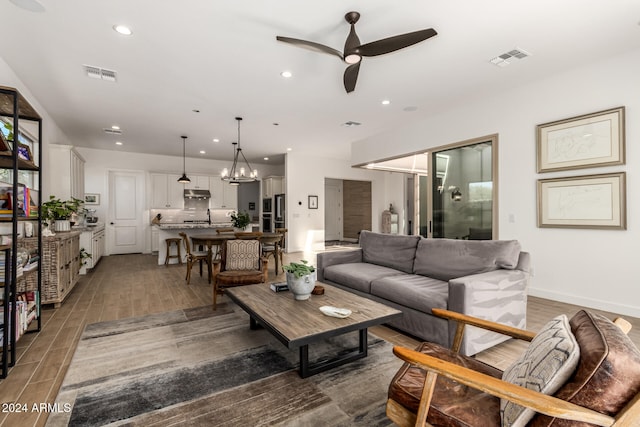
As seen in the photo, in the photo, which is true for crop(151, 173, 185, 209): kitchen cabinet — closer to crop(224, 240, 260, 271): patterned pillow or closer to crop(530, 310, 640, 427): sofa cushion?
crop(224, 240, 260, 271): patterned pillow

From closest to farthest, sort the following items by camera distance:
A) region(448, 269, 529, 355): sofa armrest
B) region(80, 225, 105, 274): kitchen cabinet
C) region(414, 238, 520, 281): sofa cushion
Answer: region(448, 269, 529, 355): sofa armrest, region(414, 238, 520, 281): sofa cushion, region(80, 225, 105, 274): kitchen cabinet

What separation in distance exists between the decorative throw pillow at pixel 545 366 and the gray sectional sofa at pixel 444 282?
44.8 inches

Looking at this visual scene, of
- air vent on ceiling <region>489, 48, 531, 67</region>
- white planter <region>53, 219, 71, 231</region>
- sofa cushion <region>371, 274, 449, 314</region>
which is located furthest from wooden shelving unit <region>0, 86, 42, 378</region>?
air vent on ceiling <region>489, 48, 531, 67</region>

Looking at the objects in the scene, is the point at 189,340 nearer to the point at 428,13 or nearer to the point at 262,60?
the point at 262,60

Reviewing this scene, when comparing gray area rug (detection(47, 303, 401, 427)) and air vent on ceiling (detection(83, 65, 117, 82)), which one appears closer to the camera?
gray area rug (detection(47, 303, 401, 427))

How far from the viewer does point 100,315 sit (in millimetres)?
3480

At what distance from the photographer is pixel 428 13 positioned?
2.69 meters

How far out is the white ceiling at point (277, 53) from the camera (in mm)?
2648

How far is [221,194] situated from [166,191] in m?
1.57

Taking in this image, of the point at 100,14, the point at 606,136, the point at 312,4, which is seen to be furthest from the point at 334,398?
the point at 606,136

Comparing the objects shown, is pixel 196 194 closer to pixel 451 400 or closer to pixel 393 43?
pixel 393 43

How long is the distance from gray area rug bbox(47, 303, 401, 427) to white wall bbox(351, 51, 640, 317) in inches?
116

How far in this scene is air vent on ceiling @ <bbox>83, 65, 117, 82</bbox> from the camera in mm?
3646

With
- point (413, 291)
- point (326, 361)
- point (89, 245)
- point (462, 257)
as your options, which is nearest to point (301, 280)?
point (326, 361)
